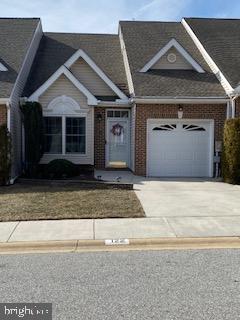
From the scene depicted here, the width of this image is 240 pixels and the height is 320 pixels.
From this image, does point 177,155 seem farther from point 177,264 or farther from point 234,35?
point 177,264

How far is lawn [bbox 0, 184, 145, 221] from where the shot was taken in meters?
10.3

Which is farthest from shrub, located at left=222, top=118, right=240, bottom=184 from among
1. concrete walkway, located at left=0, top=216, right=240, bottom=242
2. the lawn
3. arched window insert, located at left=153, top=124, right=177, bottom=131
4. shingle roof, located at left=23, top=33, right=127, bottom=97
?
concrete walkway, located at left=0, top=216, right=240, bottom=242

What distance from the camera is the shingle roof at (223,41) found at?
18734 mm

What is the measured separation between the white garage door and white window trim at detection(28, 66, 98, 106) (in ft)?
8.93

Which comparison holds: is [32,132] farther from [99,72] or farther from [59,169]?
[99,72]

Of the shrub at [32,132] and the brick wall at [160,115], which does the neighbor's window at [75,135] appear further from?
the brick wall at [160,115]

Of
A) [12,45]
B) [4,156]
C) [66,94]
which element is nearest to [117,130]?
[66,94]

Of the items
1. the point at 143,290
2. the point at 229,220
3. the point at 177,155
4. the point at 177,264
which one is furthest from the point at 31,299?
the point at 177,155

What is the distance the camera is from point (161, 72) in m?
19.5

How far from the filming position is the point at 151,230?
29.3 ft

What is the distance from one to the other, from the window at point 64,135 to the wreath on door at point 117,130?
131 centimetres

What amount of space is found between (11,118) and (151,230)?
30.5ft

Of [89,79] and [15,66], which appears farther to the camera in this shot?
[89,79]

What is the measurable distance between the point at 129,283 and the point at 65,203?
5855 mm
